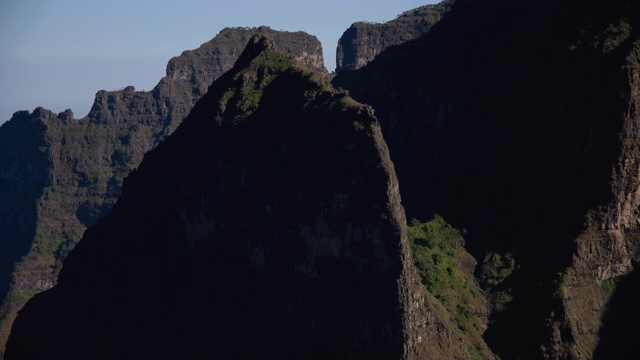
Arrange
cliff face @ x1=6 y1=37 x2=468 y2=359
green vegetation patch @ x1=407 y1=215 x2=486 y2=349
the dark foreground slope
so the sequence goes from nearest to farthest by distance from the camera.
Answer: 1. cliff face @ x1=6 y1=37 x2=468 y2=359
2. the dark foreground slope
3. green vegetation patch @ x1=407 y1=215 x2=486 y2=349

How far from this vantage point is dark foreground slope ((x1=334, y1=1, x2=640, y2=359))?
96.1m

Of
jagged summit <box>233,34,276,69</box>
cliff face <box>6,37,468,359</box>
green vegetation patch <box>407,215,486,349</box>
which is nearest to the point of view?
cliff face <box>6,37,468,359</box>

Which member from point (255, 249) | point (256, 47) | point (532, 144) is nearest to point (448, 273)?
point (532, 144)

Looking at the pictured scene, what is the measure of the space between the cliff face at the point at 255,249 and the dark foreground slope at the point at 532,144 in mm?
9073

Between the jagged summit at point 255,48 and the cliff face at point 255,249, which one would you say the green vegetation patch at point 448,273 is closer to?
the cliff face at point 255,249

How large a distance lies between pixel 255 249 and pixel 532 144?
26.0 m

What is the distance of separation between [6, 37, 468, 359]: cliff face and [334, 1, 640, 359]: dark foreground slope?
9073mm

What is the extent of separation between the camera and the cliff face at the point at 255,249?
90.4m

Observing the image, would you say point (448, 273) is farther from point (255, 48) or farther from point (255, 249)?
point (255, 48)

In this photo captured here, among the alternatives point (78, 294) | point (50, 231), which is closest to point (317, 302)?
point (78, 294)

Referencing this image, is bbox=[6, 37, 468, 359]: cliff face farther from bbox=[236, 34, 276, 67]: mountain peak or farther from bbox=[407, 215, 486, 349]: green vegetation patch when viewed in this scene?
bbox=[407, 215, 486, 349]: green vegetation patch

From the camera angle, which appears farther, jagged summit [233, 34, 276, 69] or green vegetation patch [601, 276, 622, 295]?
jagged summit [233, 34, 276, 69]

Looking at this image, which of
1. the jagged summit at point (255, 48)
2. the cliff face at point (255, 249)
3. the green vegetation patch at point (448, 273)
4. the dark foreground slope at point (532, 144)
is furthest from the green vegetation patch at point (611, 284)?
the jagged summit at point (255, 48)

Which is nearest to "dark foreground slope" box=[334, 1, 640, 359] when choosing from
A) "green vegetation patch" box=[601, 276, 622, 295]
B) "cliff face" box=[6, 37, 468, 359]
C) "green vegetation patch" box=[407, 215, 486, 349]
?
"green vegetation patch" box=[601, 276, 622, 295]
